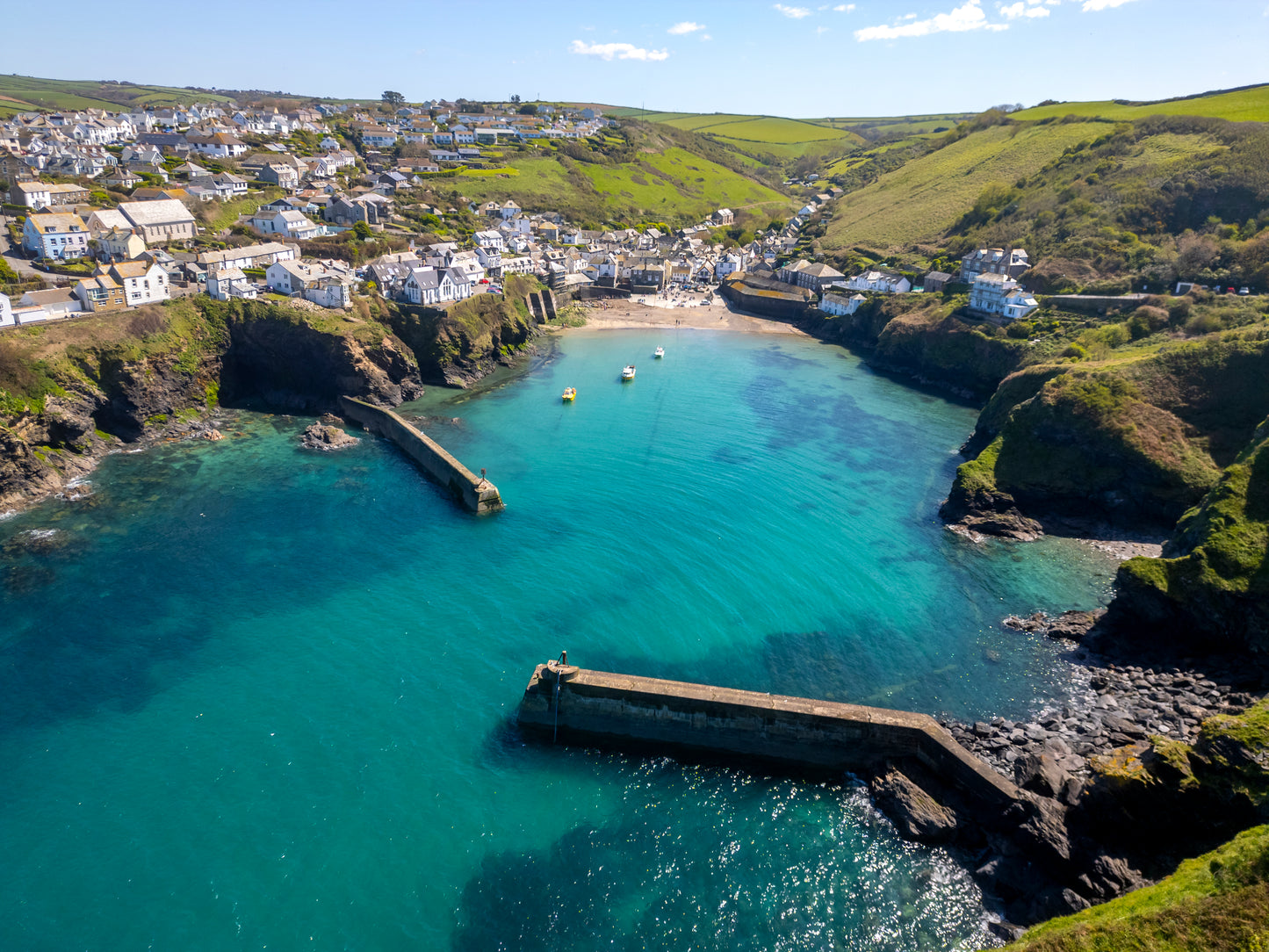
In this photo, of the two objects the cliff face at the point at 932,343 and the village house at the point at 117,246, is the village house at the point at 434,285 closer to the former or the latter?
the village house at the point at 117,246

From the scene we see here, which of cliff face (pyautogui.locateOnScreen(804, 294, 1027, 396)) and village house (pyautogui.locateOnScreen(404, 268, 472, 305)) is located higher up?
village house (pyautogui.locateOnScreen(404, 268, 472, 305))

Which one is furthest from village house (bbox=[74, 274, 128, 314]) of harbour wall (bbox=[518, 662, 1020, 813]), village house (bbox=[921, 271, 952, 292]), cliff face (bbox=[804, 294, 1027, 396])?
village house (bbox=[921, 271, 952, 292])

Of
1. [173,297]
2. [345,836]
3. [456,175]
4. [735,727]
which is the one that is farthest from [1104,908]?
[456,175]

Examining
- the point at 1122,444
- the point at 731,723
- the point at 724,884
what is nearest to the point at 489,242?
the point at 1122,444

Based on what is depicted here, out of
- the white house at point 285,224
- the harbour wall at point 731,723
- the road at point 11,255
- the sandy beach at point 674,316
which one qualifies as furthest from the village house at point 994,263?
the road at point 11,255

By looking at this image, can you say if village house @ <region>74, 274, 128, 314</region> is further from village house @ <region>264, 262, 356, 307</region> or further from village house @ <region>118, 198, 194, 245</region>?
village house @ <region>118, 198, 194, 245</region>

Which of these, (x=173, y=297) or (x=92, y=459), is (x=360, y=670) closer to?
(x=92, y=459)
